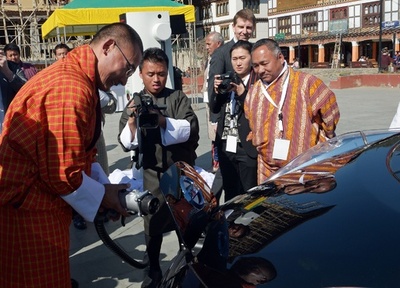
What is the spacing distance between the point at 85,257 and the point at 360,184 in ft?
9.85

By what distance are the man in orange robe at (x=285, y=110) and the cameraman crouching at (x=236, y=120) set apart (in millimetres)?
370

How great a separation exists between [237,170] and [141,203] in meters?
2.07

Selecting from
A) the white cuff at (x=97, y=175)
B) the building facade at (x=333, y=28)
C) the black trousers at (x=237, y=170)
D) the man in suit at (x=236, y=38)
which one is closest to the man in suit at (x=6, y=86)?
the man in suit at (x=236, y=38)

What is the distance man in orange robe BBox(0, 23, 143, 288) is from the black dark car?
46 centimetres

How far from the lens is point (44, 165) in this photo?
6.63 ft

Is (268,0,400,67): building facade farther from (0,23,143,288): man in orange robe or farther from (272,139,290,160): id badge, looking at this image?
(0,23,143,288): man in orange robe

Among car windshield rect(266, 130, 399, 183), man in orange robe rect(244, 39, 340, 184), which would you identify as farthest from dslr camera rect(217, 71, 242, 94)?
car windshield rect(266, 130, 399, 183)

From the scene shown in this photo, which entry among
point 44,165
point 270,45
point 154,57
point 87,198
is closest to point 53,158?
point 44,165

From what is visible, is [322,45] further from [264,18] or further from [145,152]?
[145,152]

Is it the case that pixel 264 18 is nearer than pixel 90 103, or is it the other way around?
pixel 90 103

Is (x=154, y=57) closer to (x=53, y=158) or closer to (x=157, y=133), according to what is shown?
(x=157, y=133)

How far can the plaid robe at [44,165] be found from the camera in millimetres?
2006

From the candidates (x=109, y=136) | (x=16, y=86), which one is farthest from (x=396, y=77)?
(x=16, y=86)

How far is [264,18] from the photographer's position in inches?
2146
